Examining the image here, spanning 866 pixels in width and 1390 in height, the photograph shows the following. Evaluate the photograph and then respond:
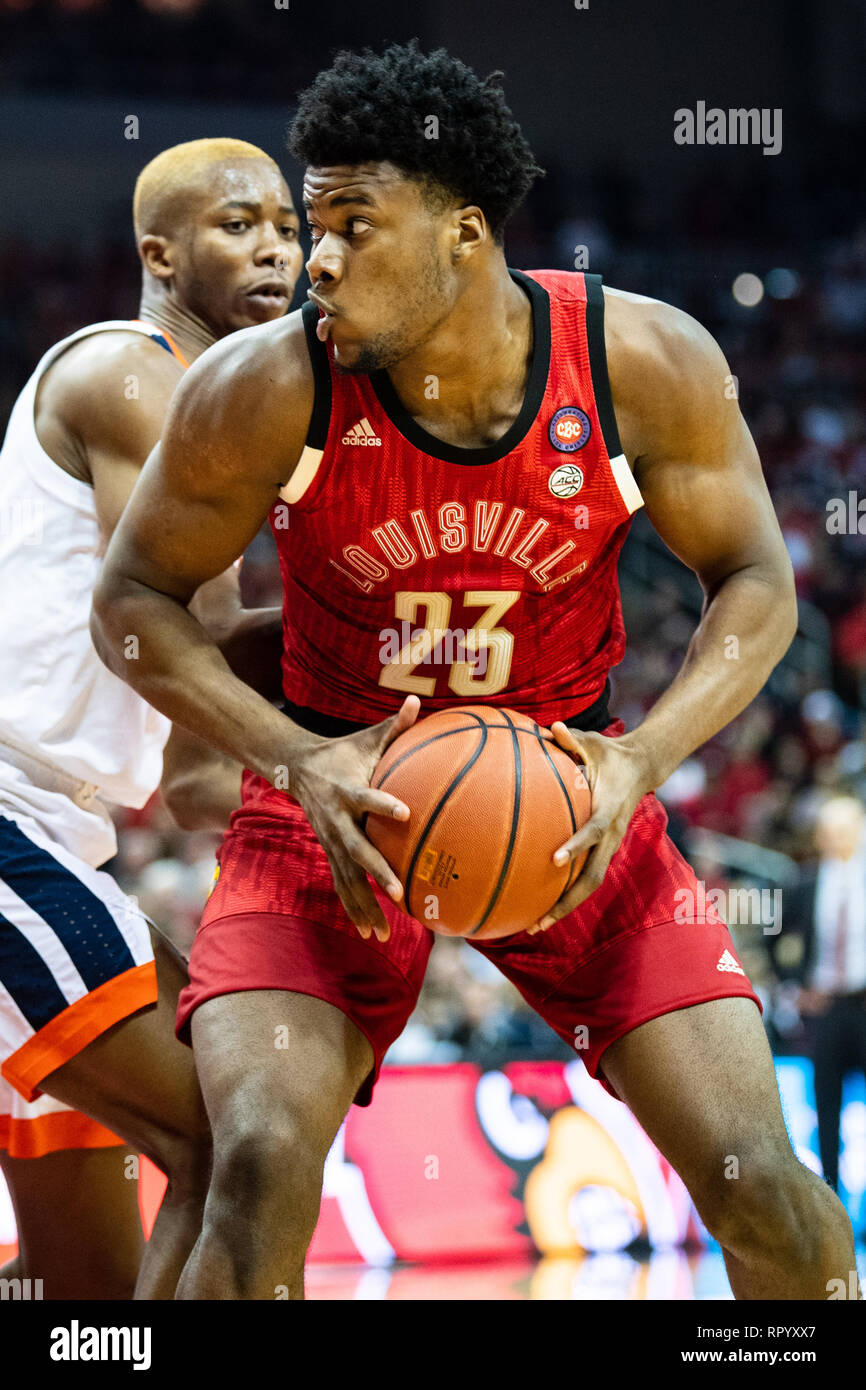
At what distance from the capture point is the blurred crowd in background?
9.24m

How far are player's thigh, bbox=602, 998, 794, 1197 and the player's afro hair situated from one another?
5.00 ft

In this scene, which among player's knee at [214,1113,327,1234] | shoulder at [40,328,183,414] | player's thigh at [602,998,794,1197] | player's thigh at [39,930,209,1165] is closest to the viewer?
player's knee at [214,1113,327,1234]

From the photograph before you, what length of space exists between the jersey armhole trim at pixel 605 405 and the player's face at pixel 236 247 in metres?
1.16

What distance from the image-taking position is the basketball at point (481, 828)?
244 cm

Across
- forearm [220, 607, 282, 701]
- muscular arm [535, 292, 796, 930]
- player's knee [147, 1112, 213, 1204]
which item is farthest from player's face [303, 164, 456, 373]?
player's knee [147, 1112, 213, 1204]

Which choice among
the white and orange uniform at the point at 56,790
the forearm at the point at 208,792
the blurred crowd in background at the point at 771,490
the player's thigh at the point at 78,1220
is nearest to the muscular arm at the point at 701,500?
the white and orange uniform at the point at 56,790

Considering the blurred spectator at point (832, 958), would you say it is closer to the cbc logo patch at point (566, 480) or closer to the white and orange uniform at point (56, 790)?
the white and orange uniform at point (56, 790)

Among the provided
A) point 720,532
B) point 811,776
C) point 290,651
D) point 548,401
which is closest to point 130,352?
point 290,651

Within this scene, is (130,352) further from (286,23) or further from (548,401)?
(286,23)

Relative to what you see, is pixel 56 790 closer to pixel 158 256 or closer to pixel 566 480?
pixel 566 480

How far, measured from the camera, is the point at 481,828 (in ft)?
8.00

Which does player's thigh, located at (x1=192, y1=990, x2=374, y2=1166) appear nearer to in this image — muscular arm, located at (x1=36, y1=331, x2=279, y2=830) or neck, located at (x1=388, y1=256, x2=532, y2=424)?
muscular arm, located at (x1=36, y1=331, x2=279, y2=830)
